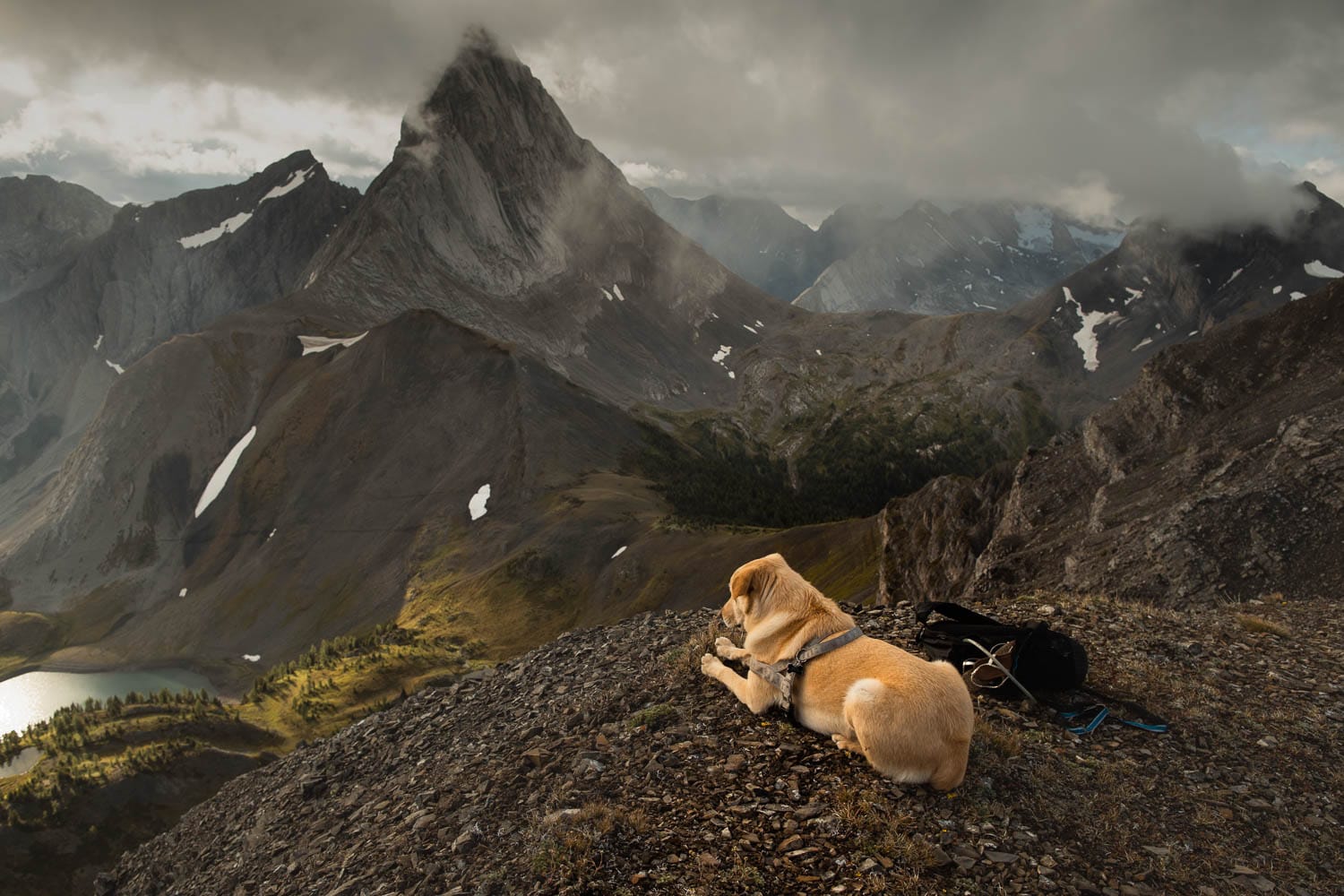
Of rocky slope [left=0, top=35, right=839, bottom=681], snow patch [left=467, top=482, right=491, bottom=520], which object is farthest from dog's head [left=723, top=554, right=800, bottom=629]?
Answer: snow patch [left=467, top=482, right=491, bottom=520]

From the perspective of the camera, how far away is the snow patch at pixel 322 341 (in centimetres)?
14975

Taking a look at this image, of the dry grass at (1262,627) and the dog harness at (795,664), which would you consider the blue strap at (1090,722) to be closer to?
the dog harness at (795,664)

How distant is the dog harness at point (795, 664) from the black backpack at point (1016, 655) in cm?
221

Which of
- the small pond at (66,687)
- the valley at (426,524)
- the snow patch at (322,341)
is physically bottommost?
the small pond at (66,687)

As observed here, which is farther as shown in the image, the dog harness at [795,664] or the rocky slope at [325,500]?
the rocky slope at [325,500]

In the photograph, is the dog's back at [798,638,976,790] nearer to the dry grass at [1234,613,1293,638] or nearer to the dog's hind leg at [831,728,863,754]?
the dog's hind leg at [831,728,863,754]

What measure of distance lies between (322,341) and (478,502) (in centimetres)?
7369

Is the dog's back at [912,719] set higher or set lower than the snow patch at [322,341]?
lower

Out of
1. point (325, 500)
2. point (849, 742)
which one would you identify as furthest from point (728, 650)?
point (325, 500)

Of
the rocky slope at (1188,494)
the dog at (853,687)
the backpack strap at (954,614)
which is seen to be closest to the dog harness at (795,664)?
Result: the dog at (853,687)

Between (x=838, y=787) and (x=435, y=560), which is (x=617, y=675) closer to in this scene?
(x=838, y=787)

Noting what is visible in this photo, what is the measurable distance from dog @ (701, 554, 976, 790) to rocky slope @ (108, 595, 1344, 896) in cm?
31

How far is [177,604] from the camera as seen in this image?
115 meters

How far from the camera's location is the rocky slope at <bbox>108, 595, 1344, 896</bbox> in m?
7.27
